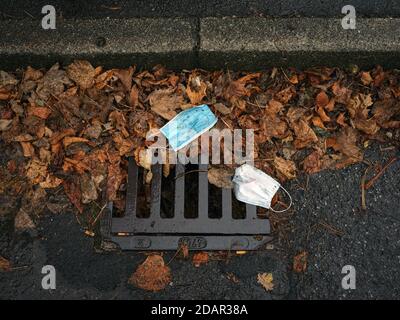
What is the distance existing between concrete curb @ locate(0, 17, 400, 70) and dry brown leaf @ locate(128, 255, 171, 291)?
118cm

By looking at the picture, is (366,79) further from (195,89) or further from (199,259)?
(199,259)

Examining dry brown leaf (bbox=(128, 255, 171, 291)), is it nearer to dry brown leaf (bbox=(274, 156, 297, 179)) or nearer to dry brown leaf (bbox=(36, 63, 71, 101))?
dry brown leaf (bbox=(274, 156, 297, 179))

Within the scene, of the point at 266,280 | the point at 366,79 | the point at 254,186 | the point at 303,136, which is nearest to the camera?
the point at 266,280

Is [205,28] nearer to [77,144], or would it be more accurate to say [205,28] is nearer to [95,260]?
[77,144]

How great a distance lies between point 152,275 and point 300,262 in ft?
2.60

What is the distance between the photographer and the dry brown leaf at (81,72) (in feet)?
8.32

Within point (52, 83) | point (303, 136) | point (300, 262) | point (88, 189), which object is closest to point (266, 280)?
point (300, 262)

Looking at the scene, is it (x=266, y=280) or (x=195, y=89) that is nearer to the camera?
(x=266, y=280)

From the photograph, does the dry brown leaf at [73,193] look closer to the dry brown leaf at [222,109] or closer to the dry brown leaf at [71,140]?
the dry brown leaf at [71,140]

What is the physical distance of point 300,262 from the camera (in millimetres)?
2252

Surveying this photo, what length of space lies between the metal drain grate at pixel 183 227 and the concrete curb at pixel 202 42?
791 millimetres

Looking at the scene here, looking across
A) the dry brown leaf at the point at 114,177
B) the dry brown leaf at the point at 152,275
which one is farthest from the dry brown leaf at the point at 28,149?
the dry brown leaf at the point at 152,275

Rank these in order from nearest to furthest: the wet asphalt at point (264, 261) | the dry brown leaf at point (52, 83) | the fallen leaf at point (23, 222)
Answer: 1. the wet asphalt at point (264, 261)
2. the fallen leaf at point (23, 222)
3. the dry brown leaf at point (52, 83)

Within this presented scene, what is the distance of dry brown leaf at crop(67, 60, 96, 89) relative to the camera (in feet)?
8.32
